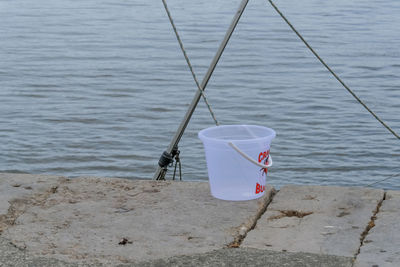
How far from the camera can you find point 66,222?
3.40 m

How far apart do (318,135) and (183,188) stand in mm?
3444

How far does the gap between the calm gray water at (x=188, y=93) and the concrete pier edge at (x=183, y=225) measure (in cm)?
240

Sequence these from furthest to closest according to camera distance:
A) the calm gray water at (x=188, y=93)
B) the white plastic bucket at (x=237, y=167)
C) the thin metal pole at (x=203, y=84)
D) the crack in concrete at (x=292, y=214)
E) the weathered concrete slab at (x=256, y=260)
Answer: the calm gray water at (x=188, y=93) → the thin metal pole at (x=203, y=84) → the white plastic bucket at (x=237, y=167) → the crack in concrete at (x=292, y=214) → the weathered concrete slab at (x=256, y=260)

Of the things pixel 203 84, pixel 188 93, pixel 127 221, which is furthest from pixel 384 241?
pixel 188 93

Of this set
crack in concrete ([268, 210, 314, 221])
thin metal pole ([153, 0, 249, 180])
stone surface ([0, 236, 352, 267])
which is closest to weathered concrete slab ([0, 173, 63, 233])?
stone surface ([0, 236, 352, 267])

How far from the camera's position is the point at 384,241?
10.3ft

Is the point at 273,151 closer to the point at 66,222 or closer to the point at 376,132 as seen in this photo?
the point at 376,132

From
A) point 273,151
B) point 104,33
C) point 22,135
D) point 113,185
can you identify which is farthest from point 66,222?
point 104,33

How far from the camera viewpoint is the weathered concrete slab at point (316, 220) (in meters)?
3.12

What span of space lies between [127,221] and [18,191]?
2.14 feet

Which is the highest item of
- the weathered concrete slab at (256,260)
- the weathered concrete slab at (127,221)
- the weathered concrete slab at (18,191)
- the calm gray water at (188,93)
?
the weathered concrete slab at (256,260)

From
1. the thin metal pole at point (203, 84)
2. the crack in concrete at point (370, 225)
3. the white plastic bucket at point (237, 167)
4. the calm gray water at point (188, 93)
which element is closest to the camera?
the crack in concrete at point (370, 225)

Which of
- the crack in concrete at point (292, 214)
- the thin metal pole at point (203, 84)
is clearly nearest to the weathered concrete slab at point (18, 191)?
the thin metal pole at point (203, 84)

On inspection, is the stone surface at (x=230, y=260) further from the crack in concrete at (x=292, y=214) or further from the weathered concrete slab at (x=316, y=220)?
the crack in concrete at (x=292, y=214)
